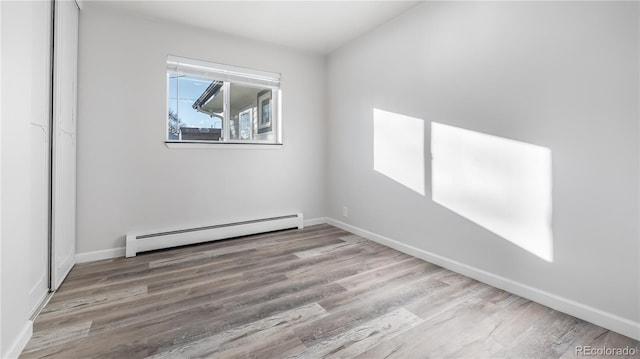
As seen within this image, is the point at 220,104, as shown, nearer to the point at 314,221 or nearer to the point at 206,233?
the point at 206,233

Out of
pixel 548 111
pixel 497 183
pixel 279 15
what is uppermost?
pixel 279 15

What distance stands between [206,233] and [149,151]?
3.56 ft

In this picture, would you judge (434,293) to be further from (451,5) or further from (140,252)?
(140,252)

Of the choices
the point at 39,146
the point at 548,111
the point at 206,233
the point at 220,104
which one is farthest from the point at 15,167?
the point at 548,111

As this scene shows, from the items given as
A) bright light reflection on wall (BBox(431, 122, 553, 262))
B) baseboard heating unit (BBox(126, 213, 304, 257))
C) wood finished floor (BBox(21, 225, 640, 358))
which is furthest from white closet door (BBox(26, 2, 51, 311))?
bright light reflection on wall (BBox(431, 122, 553, 262))

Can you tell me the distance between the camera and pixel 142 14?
2816 mm

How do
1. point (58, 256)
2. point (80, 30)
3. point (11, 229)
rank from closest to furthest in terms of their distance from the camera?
point (11, 229), point (58, 256), point (80, 30)

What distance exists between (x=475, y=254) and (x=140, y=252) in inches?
126

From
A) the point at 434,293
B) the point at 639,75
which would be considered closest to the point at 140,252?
the point at 434,293

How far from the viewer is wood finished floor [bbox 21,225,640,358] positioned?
141 centimetres

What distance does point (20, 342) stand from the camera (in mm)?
1358

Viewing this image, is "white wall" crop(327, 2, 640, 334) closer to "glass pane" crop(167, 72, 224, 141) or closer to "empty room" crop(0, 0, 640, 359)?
"empty room" crop(0, 0, 640, 359)

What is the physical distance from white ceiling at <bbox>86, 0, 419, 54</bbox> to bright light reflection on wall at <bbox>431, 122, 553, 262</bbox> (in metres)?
1.39

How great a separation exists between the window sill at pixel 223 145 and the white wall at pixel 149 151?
5 cm
